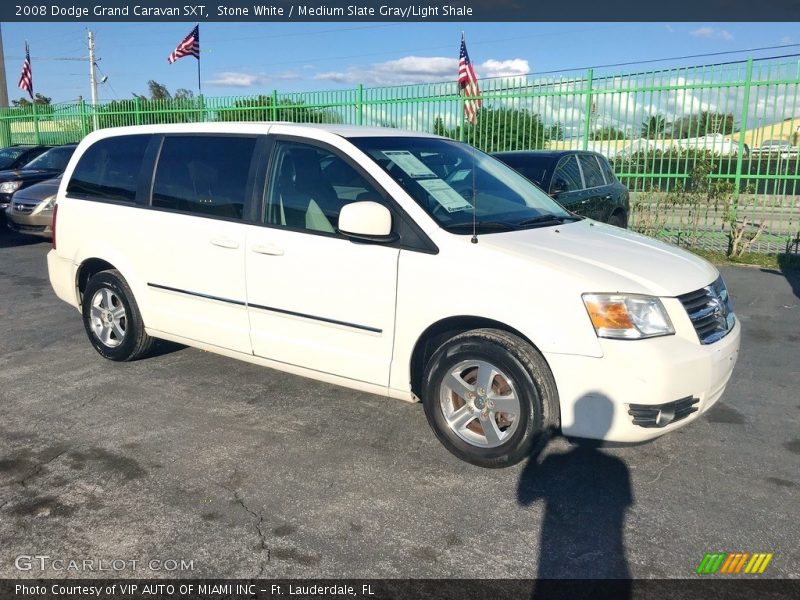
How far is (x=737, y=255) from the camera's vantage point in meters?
11.0

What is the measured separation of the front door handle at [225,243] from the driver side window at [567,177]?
15.3 feet

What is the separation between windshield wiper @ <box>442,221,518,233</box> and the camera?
3994 mm

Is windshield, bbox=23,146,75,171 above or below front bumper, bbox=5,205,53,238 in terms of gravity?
above

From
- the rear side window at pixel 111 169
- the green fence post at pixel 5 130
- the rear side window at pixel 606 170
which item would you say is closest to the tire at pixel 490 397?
the rear side window at pixel 111 169

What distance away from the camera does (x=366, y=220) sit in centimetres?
390

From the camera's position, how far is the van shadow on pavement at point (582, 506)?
300 centimetres

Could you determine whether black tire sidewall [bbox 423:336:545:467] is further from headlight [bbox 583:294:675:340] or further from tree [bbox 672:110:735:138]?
tree [bbox 672:110:735:138]

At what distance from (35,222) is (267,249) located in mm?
8540

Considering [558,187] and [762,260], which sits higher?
[558,187]

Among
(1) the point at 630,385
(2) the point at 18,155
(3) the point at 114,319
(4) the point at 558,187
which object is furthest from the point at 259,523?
(2) the point at 18,155

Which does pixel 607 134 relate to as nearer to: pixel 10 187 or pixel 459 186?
pixel 459 186

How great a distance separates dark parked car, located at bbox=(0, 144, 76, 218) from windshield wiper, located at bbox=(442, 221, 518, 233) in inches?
442

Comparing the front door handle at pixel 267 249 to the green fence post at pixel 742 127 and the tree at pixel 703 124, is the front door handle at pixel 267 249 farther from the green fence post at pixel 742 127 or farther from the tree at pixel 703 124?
the tree at pixel 703 124

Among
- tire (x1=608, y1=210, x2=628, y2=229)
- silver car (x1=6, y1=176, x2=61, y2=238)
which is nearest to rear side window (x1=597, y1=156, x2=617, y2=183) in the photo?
tire (x1=608, y1=210, x2=628, y2=229)
